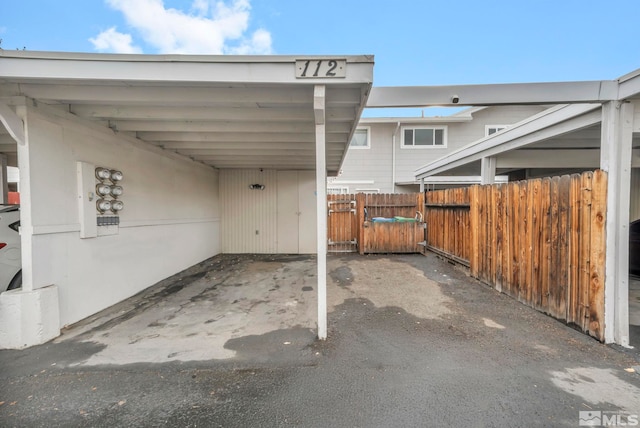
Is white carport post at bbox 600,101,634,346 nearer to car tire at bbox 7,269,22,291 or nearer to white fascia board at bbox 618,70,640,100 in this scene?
white fascia board at bbox 618,70,640,100

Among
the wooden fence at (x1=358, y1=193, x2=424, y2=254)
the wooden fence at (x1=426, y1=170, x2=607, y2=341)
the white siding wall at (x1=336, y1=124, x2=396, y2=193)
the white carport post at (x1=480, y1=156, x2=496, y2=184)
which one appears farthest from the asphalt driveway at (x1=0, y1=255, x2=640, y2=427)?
the white siding wall at (x1=336, y1=124, x2=396, y2=193)

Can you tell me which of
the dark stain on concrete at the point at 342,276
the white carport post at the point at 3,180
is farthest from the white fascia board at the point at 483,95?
the white carport post at the point at 3,180

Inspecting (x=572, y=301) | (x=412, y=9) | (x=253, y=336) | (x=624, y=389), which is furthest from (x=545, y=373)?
(x=412, y=9)

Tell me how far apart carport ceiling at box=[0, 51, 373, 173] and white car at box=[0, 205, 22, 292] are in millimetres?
1581

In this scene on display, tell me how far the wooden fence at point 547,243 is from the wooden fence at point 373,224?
2.37m

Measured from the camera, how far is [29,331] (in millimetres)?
2793

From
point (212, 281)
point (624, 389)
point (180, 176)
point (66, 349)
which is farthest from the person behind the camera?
point (180, 176)

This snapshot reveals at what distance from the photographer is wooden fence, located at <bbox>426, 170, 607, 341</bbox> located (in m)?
2.85

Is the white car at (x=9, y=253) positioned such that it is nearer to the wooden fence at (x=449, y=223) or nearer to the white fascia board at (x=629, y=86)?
the white fascia board at (x=629, y=86)

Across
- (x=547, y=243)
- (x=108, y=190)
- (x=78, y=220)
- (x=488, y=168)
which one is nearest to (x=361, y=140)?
(x=488, y=168)

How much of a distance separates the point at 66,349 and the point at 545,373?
15.2 feet

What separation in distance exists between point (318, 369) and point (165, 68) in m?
3.20

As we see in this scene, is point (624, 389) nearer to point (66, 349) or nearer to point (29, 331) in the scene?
point (66, 349)

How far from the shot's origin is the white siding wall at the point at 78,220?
2932 millimetres
